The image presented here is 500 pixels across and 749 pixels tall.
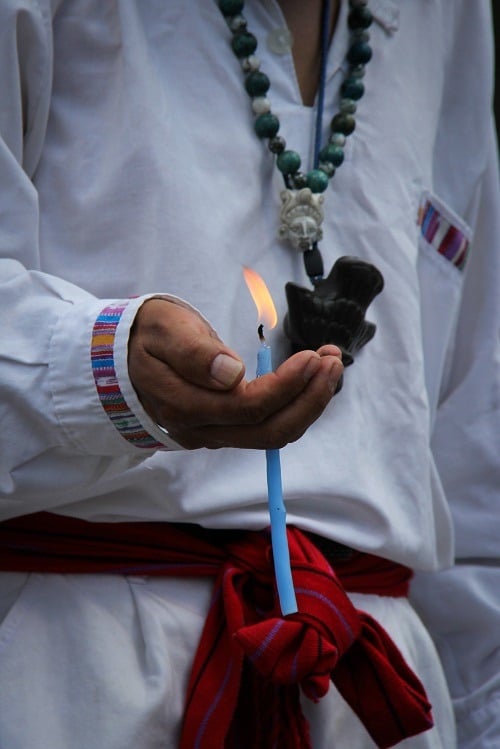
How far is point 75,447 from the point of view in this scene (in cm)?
93

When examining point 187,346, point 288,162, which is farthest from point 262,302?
Answer: point 288,162

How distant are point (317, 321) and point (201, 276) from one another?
0.14 m

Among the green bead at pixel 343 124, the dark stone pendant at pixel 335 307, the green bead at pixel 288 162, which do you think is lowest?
the dark stone pendant at pixel 335 307

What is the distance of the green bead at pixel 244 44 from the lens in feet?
3.90

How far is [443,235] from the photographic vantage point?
1497mm

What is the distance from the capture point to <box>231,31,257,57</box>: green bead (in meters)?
1.19

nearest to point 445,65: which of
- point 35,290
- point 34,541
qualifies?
point 35,290

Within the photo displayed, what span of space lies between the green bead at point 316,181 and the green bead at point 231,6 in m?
0.21

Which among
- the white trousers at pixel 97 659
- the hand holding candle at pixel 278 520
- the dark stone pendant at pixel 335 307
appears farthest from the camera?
the dark stone pendant at pixel 335 307

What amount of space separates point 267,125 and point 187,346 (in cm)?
48

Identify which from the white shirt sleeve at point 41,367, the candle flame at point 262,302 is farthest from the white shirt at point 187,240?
the candle flame at point 262,302

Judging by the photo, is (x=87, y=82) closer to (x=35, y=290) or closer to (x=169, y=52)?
(x=169, y=52)

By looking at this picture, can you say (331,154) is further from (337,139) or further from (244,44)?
(244,44)

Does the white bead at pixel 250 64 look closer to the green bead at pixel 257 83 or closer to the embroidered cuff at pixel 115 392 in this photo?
the green bead at pixel 257 83
